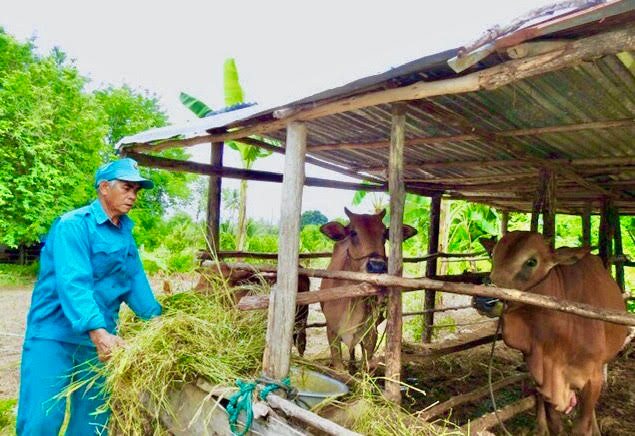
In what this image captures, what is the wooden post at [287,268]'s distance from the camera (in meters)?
3.24

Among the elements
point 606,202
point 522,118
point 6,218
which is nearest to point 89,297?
point 522,118

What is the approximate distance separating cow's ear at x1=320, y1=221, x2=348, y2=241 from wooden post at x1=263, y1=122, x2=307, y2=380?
5.35ft

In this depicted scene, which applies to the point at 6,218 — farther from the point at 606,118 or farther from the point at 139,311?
the point at 606,118

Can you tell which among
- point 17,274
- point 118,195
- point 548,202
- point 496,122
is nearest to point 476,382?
point 548,202

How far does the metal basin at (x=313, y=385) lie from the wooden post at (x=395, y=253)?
1.13ft

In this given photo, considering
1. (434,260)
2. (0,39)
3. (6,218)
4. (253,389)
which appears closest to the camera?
(253,389)

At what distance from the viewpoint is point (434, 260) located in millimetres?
7410

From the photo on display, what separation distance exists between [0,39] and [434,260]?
1844cm

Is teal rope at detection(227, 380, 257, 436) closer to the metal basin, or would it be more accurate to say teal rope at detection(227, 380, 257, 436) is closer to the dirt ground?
the metal basin

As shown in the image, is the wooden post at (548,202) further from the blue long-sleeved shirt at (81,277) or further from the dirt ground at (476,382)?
the blue long-sleeved shirt at (81,277)

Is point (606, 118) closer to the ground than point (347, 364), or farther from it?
farther from it

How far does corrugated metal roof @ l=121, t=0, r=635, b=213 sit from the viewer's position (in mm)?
2684

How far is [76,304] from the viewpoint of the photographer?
2963 millimetres

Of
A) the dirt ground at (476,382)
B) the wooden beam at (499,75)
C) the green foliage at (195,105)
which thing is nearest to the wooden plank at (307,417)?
the dirt ground at (476,382)
